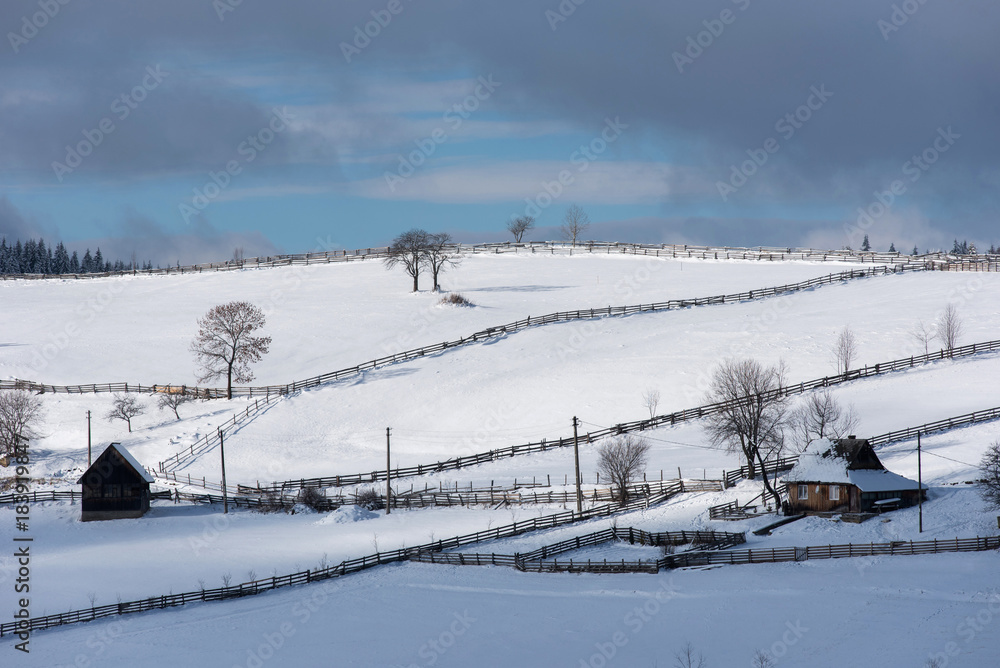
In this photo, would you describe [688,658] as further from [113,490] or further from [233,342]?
[233,342]

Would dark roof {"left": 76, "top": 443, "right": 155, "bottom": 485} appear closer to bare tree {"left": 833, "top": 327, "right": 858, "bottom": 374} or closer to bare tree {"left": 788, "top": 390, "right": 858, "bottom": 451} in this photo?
bare tree {"left": 788, "top": 390, "right": 858, "bottom": 451}

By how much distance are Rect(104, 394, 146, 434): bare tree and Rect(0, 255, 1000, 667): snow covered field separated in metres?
0.90

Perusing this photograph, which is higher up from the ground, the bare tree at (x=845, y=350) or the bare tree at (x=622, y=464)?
the bare tree at (x=845, y=350)

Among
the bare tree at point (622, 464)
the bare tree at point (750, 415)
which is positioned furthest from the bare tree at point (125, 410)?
the bare tree at point (750, 415)

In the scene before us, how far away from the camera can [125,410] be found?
67.7 meters

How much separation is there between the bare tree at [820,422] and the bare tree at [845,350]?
8.65m

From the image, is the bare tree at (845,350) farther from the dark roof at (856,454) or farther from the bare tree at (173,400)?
the bare tree at (173,400)

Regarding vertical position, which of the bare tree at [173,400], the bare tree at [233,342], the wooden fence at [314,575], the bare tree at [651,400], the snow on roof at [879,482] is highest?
the bare tree at [233,342]

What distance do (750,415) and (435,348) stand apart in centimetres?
3279

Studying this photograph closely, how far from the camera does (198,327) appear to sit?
291 feet

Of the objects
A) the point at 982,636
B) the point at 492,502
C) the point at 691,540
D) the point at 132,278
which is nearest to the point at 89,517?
the point at 492,502

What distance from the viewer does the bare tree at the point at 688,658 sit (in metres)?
28.0

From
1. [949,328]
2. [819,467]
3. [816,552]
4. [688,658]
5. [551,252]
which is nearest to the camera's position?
[688,658]

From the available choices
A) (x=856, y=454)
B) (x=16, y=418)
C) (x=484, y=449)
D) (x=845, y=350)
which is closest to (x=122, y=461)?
(x=16, y=418)
